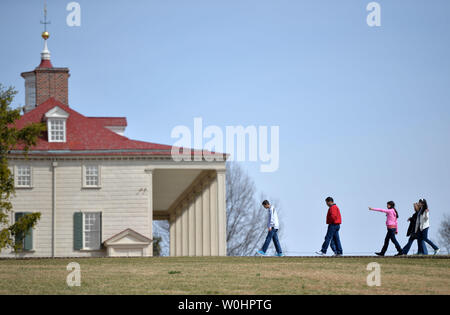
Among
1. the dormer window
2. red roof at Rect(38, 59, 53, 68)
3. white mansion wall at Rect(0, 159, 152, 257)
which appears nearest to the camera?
white mansion wall at Rect(0, 159, 152, 257)

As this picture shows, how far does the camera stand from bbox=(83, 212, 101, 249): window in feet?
142

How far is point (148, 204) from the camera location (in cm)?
4375

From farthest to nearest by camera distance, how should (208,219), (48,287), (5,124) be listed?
(208,219) → (5,124) → (48,287)

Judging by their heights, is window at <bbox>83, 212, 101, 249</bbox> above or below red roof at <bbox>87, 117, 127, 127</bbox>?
below

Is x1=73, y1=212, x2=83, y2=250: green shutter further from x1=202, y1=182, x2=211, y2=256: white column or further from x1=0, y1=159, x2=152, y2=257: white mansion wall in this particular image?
x1=202, y1=182, x2=211, y2=256: white column

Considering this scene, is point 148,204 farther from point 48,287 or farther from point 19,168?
point 48,287

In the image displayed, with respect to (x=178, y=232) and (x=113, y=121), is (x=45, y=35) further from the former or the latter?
(x=178, y=232)

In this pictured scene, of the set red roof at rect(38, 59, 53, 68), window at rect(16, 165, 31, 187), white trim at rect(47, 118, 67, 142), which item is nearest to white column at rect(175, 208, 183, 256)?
white trim at rect(47, 118, 67, 142)

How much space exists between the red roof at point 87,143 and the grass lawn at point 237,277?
2130cm

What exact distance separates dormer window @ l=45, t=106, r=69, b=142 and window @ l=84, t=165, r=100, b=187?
2661 mm

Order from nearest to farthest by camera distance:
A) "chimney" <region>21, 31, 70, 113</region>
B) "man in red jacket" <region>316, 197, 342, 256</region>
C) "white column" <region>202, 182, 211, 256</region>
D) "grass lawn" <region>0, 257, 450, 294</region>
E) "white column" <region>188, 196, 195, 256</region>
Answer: "grass lawn" <region>0, 257, 450, 294</region>, "man in red jacket" <region>316, 197, 342, 256</region>, "white column" <region>202, 182, 211, 256</region>, "chimney" <region>21, 31, 70, 113</region>, "white column" <region>188, 196, 195, 256</region>
